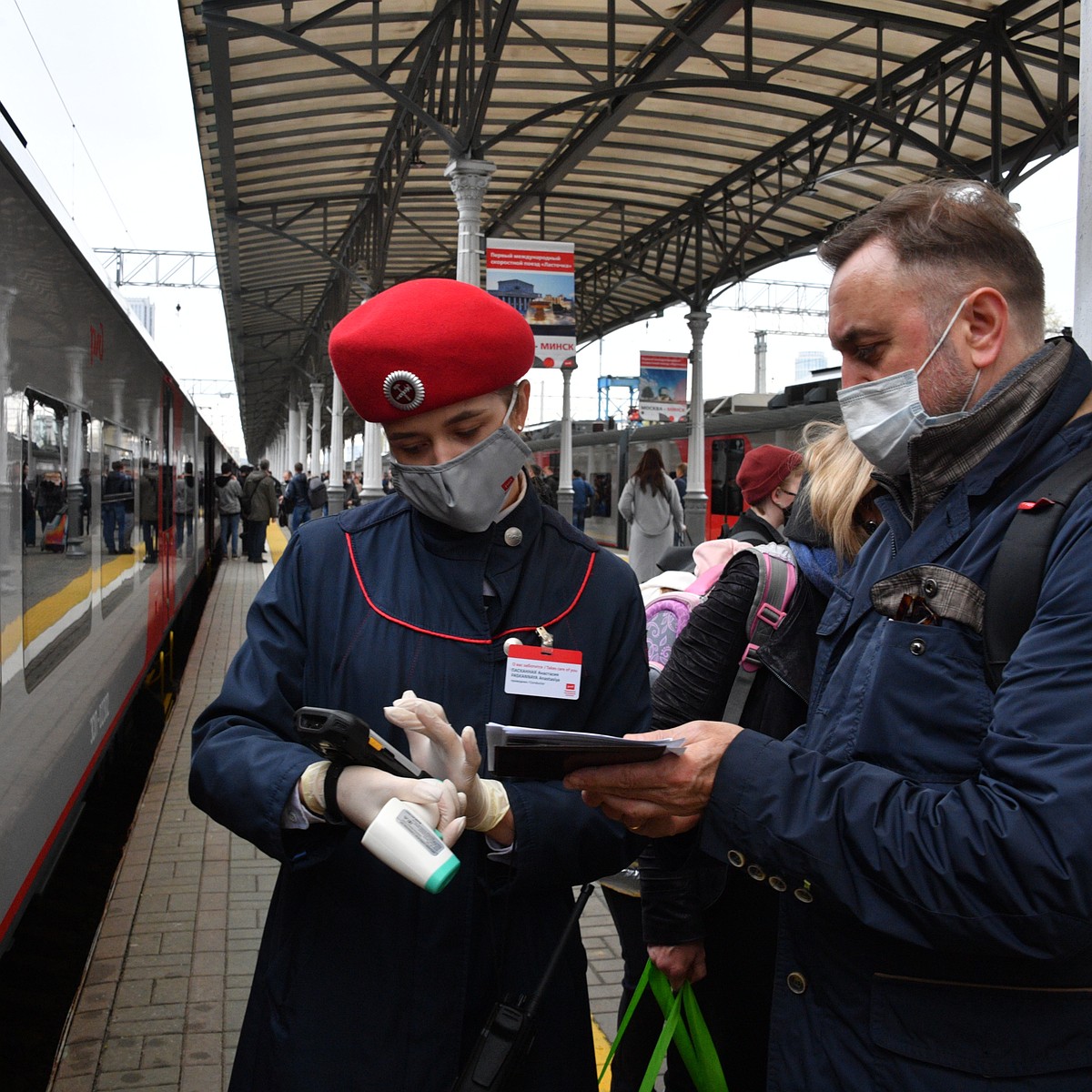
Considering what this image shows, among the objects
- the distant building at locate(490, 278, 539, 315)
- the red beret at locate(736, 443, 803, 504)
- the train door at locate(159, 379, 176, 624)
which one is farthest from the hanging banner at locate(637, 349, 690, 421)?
the red beret at locate(736, 443, 803, 504)

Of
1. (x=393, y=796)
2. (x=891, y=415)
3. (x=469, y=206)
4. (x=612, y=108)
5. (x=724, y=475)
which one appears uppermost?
(x=612, y=108)

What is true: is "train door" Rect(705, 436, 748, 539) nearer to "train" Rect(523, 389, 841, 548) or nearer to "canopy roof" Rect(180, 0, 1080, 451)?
"train" Rect(523, 389, 841, 548)

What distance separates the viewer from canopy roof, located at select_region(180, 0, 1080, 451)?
391 inches

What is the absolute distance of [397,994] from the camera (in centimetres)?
153

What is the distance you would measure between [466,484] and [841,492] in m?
0.77

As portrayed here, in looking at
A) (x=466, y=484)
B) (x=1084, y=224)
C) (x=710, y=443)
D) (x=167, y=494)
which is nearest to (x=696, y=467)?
(x=710, y=443)

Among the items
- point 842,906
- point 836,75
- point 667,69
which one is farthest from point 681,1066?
point 836,75

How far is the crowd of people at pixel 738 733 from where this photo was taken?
1.21m

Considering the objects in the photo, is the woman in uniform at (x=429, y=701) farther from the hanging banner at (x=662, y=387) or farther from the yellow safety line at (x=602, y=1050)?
the hanging banner at (x=662, y=387)

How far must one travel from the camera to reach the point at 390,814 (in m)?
1.24

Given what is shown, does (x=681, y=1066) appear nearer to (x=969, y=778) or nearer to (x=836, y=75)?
(x=969, y=778)

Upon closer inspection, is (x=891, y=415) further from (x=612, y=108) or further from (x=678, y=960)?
(x=612, y=108)

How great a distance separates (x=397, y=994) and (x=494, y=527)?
27.8 inches

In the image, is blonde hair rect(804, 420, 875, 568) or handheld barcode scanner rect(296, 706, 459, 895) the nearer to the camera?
handheld barcode scanner rect(296, 706, 459, 895)
